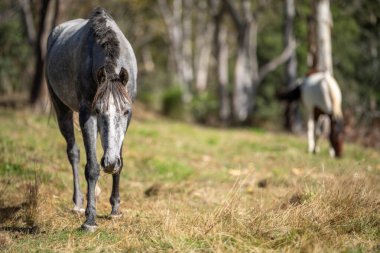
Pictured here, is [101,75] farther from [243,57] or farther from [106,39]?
[243,57]

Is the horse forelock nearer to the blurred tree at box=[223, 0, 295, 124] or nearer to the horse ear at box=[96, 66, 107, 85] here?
the horse ear at box=[96, 66, 107, 85]

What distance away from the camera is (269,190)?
7.25m

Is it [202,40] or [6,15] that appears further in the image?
[202,40]

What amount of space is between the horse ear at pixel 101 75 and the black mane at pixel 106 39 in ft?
0.22

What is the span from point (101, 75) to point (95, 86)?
0.47 meters

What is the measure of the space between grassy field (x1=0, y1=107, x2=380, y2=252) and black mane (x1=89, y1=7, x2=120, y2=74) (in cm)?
157

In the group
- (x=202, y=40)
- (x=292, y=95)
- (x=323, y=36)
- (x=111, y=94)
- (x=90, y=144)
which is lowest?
(x=292, y=95)

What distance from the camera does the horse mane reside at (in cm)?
462

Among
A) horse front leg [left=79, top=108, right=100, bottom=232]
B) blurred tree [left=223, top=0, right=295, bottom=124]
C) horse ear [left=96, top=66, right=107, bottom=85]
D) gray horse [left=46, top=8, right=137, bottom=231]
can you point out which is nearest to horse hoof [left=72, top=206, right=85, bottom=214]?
gray horse [left=46, top=8, right=137, bottom=231]

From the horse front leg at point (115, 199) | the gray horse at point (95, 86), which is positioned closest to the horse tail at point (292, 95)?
the gray horse at point (95, 86)

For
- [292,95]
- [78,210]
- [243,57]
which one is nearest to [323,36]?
[292,95]

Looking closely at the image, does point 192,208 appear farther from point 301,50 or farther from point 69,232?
point 301,50

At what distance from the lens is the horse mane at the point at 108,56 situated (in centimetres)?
462

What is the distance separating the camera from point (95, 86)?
5.15 m
